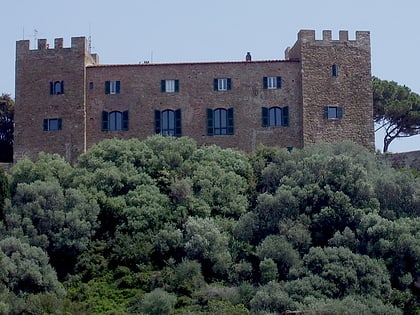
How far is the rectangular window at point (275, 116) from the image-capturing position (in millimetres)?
53781

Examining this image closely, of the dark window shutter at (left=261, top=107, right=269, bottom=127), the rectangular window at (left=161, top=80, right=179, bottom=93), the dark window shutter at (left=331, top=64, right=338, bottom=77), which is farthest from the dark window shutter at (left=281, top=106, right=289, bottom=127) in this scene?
the rectangular window at (left=161, top=80, right=179, bottom=93)

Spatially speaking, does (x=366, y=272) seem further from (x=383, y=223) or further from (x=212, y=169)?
(x=212, y=169)

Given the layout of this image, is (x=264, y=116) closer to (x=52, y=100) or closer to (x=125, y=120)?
(x=125, y=120)

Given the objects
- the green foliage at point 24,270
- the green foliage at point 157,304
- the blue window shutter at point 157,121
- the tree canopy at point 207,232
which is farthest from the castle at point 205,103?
the green foliage at point 157,304

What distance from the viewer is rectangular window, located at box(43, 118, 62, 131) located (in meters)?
54.0

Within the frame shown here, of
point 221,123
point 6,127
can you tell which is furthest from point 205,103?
point 6,127

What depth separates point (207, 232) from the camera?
4369 cm

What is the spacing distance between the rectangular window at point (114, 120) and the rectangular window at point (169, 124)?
1548 millimetres

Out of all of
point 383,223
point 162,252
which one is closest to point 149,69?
point 162,252

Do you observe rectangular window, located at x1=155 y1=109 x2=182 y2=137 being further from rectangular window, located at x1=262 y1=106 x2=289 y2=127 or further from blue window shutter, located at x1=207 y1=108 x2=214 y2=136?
rectangular window, located at x1=262 y1=106 x2=289 y2=127

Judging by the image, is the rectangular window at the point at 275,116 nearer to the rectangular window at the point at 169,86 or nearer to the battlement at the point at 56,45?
the rectangular window at the point at 169,86

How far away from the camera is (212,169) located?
161ft

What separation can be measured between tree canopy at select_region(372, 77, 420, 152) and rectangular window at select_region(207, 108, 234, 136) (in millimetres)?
10435

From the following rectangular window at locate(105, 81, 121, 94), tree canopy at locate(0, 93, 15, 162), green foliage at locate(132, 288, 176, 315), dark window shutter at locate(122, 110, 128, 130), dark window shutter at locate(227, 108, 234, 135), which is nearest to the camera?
green foliage at locate(132, 288, 176, 315)
